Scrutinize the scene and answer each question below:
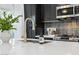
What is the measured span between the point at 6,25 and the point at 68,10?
80 centimetres

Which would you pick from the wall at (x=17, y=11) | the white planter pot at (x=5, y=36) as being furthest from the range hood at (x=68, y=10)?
the white planter pot at (x=5, y=36)

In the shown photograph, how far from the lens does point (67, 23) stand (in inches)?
81.7

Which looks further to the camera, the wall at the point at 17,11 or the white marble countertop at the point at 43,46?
the wall at the point at 17,11

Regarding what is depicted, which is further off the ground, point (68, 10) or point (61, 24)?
point (68, 10)

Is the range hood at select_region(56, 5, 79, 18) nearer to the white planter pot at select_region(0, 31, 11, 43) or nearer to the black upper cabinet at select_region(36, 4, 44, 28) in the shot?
the black upper cabinet at select_region(36, 4, 44, 28)

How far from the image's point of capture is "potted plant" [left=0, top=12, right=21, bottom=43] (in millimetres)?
2014

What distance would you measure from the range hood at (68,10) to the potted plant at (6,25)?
53cm

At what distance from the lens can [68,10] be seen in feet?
6.70

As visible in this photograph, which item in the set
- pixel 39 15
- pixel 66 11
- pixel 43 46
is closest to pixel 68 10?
pixel 66 11

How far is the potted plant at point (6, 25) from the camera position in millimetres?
2014

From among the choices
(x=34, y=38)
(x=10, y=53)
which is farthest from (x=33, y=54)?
(x=34, y=38)

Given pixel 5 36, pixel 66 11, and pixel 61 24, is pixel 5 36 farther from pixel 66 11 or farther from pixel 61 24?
pixel 66 11

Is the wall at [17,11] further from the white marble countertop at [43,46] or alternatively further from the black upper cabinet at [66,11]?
the black upper cabinet at [66,11]
